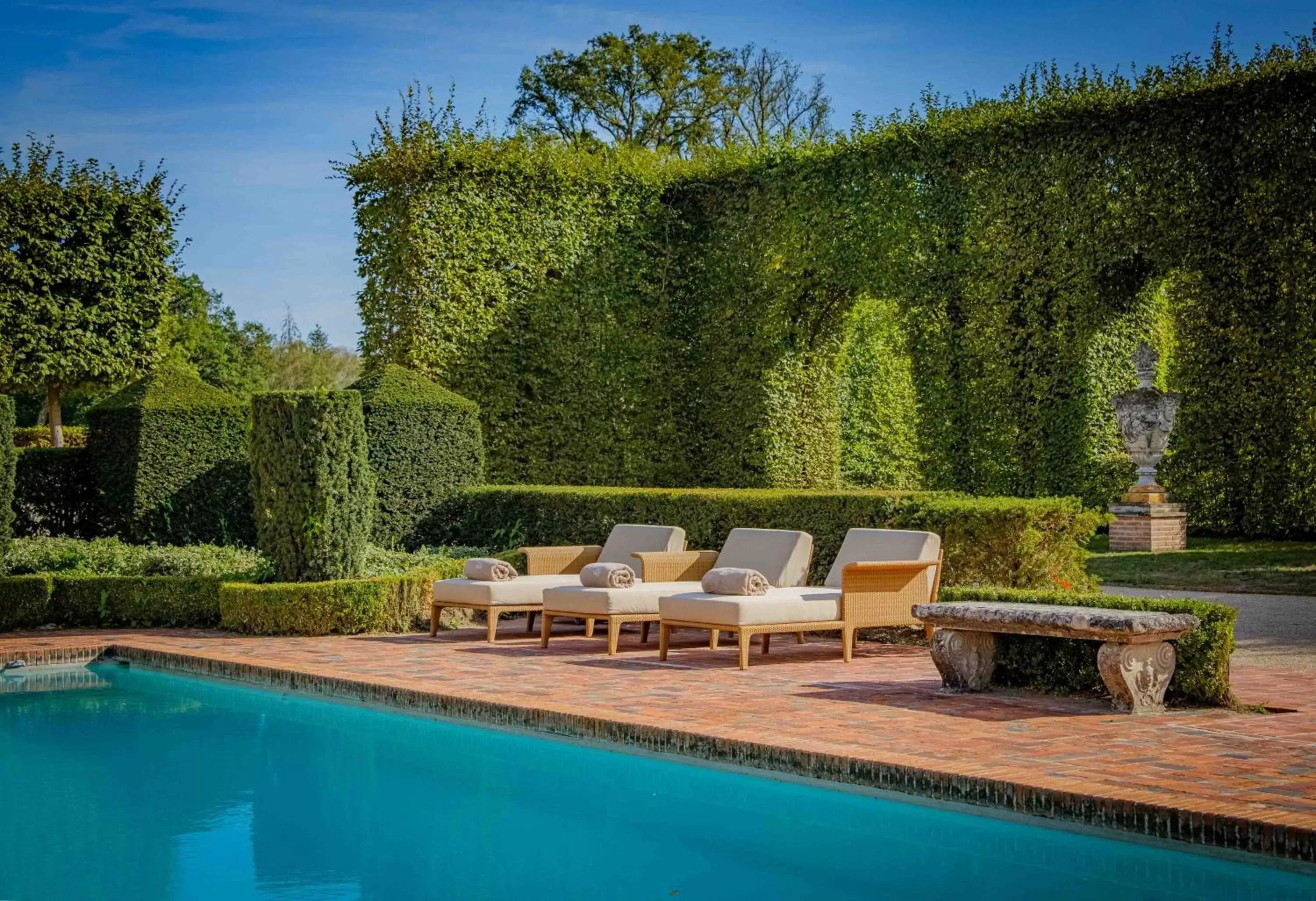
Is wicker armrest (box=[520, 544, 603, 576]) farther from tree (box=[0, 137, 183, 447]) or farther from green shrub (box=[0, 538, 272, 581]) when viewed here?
tree (box=[0, 137, 183, 447])

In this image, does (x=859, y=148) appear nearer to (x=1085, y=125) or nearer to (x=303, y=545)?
(x=1085, y=125)

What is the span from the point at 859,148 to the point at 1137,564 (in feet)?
19.8

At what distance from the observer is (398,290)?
17.0 m

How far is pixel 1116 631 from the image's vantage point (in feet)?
23.0

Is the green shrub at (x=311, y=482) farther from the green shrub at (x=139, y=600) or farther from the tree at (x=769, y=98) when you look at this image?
the tree at (x=769, y=98)

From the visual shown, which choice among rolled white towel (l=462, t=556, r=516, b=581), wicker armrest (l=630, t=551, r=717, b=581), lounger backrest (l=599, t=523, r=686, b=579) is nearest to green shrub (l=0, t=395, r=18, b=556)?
rolled white towel (l=462, t=556, r=516, b=581)

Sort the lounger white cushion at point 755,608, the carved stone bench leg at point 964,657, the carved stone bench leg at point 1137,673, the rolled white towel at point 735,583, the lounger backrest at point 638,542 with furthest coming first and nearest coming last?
1. the lounger backrest at point 638,542
2. the rolled white towel at point 735,583
3. the lounger white cushion at point 755,608
4. the carved stone bench leg at point 964,657
5. the carved stone bench leg at point 1137,673

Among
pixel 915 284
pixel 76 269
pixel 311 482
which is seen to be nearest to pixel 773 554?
pixel 311 482

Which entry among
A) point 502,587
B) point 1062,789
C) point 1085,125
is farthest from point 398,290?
point 1062,789

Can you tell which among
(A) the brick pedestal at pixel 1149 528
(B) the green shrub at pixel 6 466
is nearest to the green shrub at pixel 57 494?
(B) the green shrub at pixel 6 466

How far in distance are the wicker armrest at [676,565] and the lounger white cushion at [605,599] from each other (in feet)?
1.24

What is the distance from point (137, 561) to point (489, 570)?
390cm

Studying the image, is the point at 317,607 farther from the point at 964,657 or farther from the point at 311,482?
→ the point at 964,657

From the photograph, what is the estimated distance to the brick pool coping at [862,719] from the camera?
5.30 m
